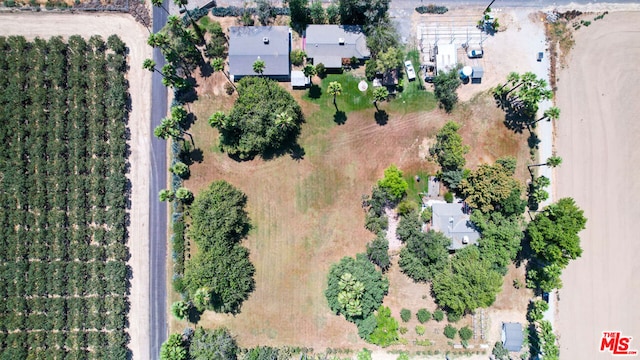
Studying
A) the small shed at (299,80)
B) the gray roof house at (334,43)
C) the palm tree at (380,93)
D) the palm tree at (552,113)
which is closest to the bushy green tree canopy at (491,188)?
the palm tree at (552,113)

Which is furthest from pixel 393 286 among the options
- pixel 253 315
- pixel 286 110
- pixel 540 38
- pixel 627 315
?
pixel 540 38

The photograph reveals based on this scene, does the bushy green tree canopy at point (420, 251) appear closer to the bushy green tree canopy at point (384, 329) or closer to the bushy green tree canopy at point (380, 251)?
the bushy green tree canopy at point (380, 251)

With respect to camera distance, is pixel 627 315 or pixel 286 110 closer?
pixel 286 110

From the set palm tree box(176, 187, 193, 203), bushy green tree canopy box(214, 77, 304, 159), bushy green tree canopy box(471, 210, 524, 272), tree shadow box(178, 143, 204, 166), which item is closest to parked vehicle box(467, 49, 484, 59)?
bushy green tree canopy box(471, 210, 524, 272)

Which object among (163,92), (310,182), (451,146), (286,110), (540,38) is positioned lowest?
(310,182)

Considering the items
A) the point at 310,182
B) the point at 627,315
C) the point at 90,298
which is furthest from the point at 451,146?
the point at 90,298

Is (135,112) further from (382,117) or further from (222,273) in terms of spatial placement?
(382,117)

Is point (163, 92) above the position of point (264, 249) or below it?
above

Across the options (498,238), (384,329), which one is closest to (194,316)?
(384,329)

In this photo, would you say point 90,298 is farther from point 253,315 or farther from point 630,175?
point 630,175
